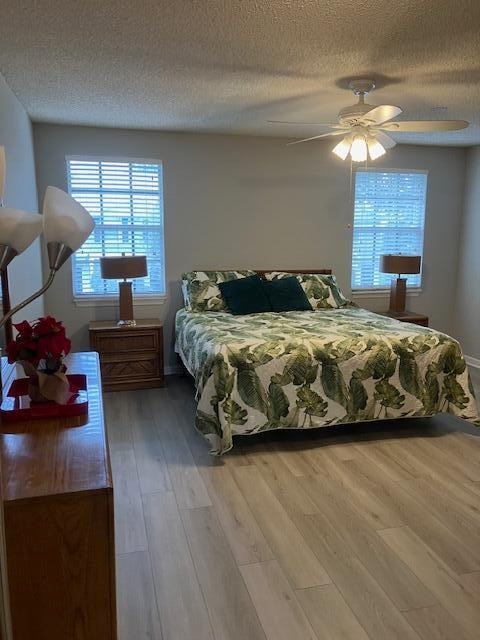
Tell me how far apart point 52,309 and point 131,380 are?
103 cm

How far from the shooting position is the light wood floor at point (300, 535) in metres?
1.82

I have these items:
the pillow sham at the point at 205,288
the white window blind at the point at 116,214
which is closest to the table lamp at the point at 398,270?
the pillow sham at the point at 205,288

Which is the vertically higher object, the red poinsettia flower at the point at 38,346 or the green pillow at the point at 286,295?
the red poinsettia flower at the point at 38,346

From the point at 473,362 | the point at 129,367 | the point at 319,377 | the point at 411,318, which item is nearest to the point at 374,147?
the point at 319,377

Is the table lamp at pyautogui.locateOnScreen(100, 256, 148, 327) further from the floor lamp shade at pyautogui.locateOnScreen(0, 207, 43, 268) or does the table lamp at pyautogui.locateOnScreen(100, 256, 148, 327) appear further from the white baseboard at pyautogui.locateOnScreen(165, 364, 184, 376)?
the floor lamp shade at pyautogui.locateOnScreen(0, 207, 43, 268)

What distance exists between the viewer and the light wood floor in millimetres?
1823

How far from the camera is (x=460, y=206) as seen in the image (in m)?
5.61

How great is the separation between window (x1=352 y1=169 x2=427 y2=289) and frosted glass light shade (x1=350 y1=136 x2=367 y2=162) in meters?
1.98

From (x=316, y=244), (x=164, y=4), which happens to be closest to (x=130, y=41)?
(x=164, y=4)

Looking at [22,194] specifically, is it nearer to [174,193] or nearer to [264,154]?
[174,193]

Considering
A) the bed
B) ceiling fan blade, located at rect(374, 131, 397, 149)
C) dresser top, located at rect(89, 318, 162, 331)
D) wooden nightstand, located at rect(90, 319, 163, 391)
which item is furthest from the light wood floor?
ceiling fan blade, located at rect(374, 131, 397, 149)

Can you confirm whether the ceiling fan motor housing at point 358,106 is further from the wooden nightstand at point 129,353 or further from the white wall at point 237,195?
the wooden nightstand at point 129,353

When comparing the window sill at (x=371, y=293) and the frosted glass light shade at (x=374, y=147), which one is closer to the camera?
the frosted glass light shade at (x=374, y=147)

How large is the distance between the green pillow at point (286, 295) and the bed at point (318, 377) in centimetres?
79
